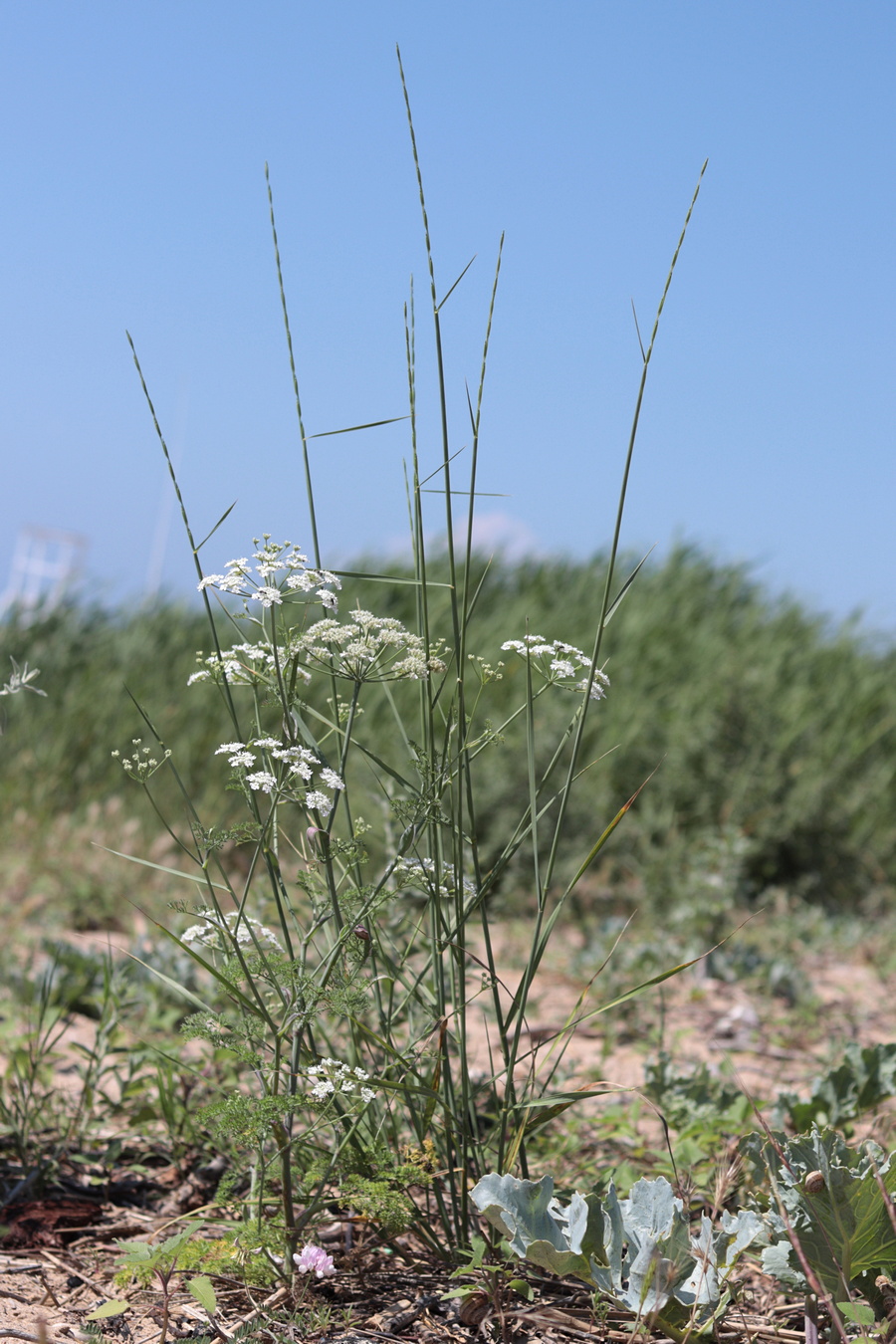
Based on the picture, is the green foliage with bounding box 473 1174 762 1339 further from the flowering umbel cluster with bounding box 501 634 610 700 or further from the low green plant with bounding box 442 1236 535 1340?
the flowering umbel cluster with bounding box 501 634 610 700

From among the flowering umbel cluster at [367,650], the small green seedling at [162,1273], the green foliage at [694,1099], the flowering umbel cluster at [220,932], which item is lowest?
the green foliage at [694,1099]

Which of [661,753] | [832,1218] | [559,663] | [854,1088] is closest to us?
[832,1218]

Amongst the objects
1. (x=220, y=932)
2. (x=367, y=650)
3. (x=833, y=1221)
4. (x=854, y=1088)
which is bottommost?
(x=854, y=1088)

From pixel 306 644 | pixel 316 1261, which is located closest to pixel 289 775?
pixel 306 644

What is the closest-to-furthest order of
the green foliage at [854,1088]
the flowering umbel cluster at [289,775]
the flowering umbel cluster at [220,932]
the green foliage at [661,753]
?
the flowering umbel cluster at [289,775] < the flowering umbel cluster at [220,932] < the green foliage at [854,1088] < the green foliage at [661,753]

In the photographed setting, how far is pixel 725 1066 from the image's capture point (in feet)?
9.78

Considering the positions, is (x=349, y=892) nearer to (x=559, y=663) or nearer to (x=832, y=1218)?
(x=559, y=663)

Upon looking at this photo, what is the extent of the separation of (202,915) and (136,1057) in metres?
1.04

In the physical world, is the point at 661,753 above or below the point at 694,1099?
above

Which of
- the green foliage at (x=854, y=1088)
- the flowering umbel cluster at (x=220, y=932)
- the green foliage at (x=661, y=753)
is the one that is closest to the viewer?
the flowering umbel cluster at (x=220, y=932)

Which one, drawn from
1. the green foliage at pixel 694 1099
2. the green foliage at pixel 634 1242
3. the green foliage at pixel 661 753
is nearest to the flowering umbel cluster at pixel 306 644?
the green foliage at pixel 634 1242

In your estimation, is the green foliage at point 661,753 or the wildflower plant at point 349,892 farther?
the green foliage at point 661,753

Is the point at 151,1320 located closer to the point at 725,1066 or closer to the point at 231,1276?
the point at 231,1276

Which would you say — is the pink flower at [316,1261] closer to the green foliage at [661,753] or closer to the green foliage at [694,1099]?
the green foliage at [694,1099]
